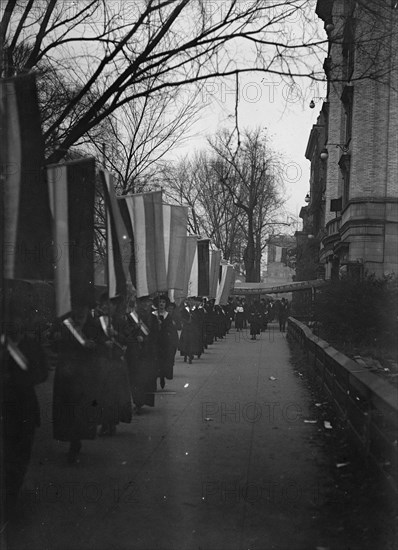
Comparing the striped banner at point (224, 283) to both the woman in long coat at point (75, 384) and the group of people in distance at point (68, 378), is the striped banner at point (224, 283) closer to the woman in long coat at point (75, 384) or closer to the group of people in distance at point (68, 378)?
the group of people in distance at point (68, 378)

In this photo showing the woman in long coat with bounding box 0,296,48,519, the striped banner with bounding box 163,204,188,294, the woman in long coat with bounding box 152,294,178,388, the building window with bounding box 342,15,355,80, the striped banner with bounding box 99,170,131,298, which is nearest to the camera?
the woman in long coat with bounding box 0,296,48,519

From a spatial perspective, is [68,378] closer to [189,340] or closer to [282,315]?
[189,340]

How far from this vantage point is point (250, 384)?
33.4 feet

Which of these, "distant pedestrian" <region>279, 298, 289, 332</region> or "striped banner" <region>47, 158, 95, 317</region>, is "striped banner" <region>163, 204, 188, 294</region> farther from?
"distant pedestrian" <region>279, 298, 289, 332</region>

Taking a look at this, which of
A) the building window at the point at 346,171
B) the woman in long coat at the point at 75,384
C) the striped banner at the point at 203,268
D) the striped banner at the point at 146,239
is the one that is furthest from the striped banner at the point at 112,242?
the building window at the point at 346,171

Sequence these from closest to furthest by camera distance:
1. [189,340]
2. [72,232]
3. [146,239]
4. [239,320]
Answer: [72,232], [146,239], [189,340], [239,320]

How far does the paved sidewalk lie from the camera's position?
3.78 meters

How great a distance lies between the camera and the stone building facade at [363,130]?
606cm

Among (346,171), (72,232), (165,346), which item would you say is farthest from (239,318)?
(72,232)

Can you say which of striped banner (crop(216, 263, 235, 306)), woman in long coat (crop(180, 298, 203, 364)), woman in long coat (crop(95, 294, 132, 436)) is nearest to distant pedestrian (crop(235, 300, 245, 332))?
striped banner (crop(216, 263, 235, 306))

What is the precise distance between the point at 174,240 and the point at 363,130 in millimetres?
15153

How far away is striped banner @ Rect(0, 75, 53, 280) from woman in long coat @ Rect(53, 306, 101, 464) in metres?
0.58

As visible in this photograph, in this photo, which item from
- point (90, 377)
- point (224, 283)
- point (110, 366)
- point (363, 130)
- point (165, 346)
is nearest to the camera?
point (90, 377)

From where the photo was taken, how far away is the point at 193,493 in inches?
177
